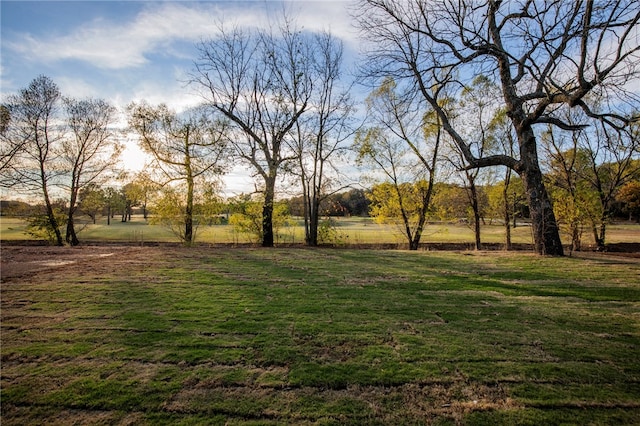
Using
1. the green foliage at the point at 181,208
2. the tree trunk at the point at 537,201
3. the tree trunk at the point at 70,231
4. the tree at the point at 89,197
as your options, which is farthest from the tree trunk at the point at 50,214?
the tree trunk at the point at 537,201

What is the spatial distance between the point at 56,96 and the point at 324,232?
18.1 m

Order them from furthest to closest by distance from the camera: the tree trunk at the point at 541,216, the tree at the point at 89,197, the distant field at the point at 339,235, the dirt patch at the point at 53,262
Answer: the distant field at the point at 339,235 < the tree at the point at 89,197 < the tree trunk at the point at 541,216 < the dirt patch at the point at 53,262

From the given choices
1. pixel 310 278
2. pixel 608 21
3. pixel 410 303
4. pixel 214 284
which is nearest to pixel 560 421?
pixel 410 303

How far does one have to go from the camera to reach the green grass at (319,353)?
2090 mm

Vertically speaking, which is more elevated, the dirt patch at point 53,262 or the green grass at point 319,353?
the dirt patch at point 53,262

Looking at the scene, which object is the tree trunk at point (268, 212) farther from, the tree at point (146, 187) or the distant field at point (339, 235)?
the tree at point (146, 187)

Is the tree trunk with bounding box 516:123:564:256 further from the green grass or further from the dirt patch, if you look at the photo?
the dirt patch

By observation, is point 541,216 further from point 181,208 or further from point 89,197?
point 89,197

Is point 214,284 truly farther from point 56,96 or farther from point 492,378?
point 56,96

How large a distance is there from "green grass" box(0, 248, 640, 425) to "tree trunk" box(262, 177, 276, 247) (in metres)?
10.0

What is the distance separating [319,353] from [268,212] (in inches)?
525

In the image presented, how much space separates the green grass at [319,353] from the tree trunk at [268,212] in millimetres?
10020

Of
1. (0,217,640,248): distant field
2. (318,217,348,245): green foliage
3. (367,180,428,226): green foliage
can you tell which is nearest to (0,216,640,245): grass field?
(0,217,640,248): distant field

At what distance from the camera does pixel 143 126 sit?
1712 cm
